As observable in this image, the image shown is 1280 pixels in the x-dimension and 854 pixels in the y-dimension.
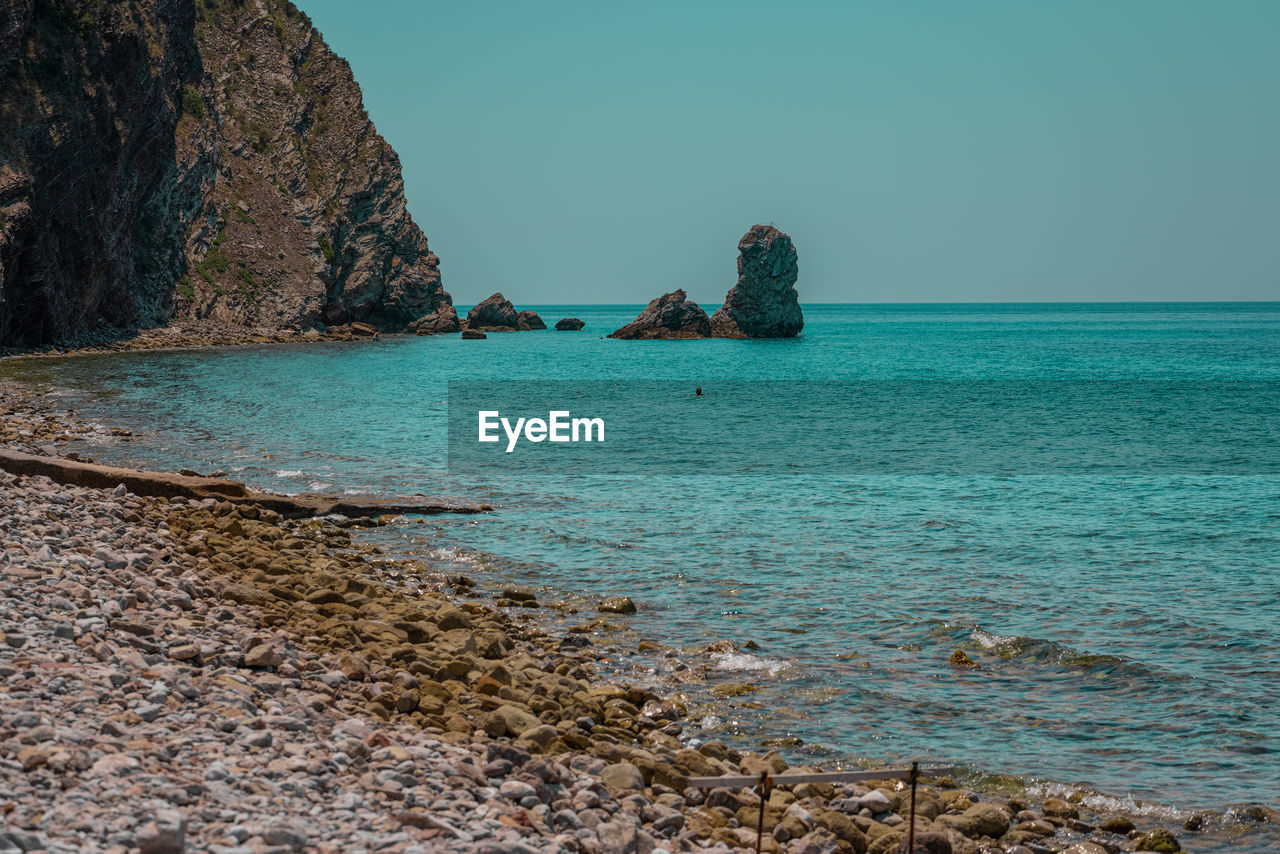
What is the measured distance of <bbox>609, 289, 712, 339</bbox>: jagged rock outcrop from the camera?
148 meters

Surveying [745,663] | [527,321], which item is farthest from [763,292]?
[745,663]

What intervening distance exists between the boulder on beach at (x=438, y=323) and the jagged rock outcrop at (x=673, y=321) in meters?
25.8

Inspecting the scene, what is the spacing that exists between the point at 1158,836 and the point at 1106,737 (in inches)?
106

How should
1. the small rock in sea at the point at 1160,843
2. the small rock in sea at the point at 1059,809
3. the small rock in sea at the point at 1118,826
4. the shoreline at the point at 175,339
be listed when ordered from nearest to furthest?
the small rock in sea at the point at 1160,843
the small rock in sea at the point at 1118,826
the small rock in sea at the point at 1059,809
the shoreline at the point at 175,339

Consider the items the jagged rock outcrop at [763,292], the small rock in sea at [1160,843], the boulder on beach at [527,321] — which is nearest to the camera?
the small rock in sea at [1160,843]

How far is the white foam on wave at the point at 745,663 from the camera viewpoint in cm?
1422

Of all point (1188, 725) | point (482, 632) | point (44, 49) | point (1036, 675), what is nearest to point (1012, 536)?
point (1036, 675)

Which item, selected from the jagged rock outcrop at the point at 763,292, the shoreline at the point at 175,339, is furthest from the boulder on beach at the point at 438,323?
the jagged rock outcrop at the point at 763,292

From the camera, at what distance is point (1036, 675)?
47.0ft

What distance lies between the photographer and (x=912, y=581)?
19.0 meters

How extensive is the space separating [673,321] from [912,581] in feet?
430

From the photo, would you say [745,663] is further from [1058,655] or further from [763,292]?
[763,292]

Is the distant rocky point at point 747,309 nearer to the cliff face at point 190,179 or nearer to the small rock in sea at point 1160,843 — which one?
the cliff face at point 190,179

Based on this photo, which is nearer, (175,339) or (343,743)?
(343,743)
